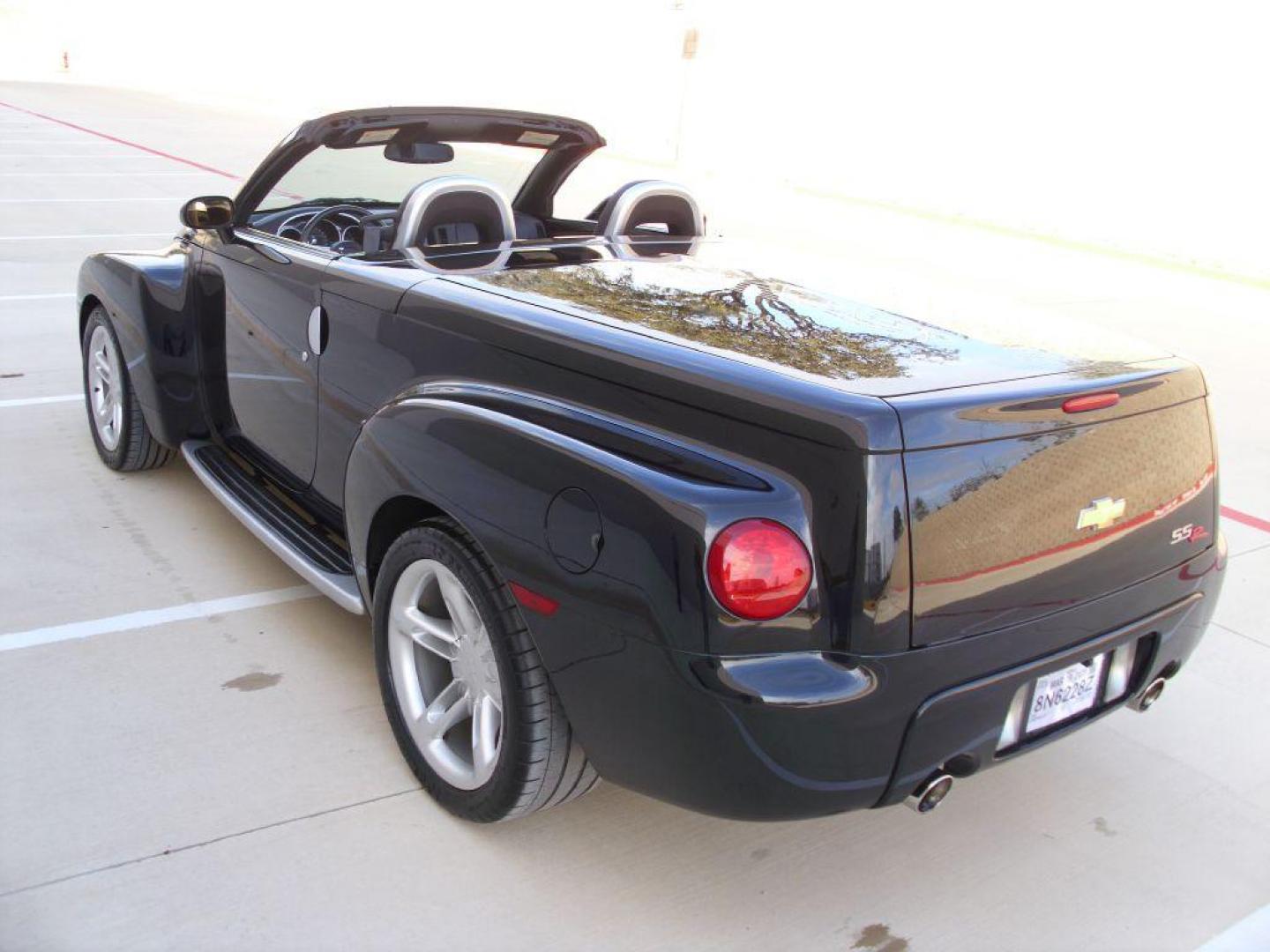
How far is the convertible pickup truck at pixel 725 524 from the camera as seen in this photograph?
2.13m

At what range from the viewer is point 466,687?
2756 mm

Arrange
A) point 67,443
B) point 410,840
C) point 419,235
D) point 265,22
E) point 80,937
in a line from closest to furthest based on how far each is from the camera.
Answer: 1. point 80,937
2. point 410,840
3. point 419,235
4. point 67,443
5. point 265,22

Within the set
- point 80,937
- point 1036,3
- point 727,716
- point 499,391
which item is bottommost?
point 80,937

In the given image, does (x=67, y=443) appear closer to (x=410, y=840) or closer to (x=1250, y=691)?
(x=410, y=840)

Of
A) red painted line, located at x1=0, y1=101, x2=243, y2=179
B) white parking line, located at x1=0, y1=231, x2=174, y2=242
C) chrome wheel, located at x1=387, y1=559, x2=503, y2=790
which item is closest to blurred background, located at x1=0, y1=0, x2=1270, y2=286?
red painted line, located at x1=0, y1=101, x2=243, y2=179

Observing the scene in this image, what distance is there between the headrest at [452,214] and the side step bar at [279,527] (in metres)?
0.88

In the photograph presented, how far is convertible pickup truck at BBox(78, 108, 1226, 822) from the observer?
2.13 m

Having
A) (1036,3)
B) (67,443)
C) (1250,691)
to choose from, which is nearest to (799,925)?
(1250,691)

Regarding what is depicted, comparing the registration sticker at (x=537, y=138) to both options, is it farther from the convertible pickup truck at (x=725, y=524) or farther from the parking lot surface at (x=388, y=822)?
the parking lot surface at (x=388, y=822)

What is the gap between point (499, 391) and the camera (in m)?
2.64

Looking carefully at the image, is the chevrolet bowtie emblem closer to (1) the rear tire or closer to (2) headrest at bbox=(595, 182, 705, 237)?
(2) headrest at bbox=(595, 182, 705, 237)

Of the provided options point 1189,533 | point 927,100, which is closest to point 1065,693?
point 1189,533

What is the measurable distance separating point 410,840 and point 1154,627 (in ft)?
5.62

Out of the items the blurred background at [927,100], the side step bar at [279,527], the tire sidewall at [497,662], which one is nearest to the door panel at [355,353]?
the side step bar at [279,527]
